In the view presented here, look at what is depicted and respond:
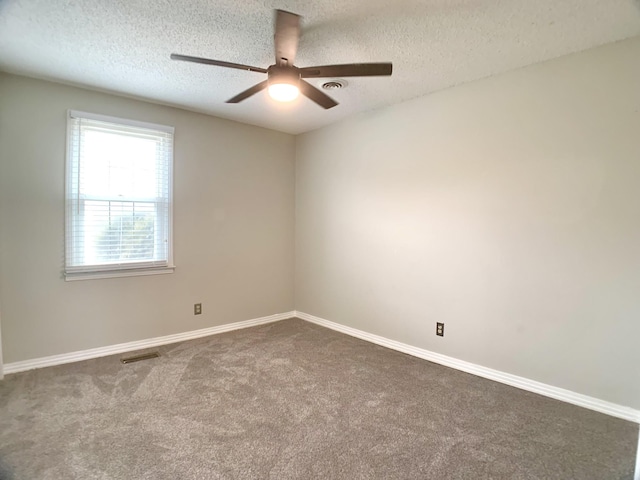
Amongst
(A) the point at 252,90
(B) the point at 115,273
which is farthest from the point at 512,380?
(B) the point at 115,273

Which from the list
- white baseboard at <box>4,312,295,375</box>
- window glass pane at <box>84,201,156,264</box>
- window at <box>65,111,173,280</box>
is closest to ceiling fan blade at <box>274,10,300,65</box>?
window at <box>65,111,173,280</box>

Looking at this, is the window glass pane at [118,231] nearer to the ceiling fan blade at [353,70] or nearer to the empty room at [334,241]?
the empty room at [334,241]

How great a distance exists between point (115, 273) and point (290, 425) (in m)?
2.27

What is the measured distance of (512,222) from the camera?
2615 mm

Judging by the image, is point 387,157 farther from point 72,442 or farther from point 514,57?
point 72,442

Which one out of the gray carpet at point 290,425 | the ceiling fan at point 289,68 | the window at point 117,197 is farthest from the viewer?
the window at point 117,197

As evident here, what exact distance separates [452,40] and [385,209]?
A: 5.39 feet

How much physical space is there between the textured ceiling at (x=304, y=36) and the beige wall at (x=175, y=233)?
433mm

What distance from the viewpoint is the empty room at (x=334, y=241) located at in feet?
6.22

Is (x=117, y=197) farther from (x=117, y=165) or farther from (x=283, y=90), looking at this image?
(x=283, y=90)

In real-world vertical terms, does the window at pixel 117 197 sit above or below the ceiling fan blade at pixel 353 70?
below

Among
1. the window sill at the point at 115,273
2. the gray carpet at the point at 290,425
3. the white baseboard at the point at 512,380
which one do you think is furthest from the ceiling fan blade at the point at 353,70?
the window sill at the point at 115,273

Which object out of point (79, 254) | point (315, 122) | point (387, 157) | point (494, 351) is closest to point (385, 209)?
point (387, 157)

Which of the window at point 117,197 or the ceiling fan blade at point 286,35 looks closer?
the ceiling fan blade at point 286,35
